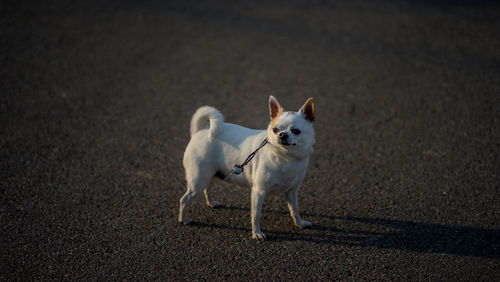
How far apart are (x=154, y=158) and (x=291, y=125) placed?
2395mm

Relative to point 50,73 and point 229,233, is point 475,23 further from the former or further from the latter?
point 50,73

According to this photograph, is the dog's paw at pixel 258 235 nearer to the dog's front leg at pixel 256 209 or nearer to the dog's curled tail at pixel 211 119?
the dog's front leg at pixel 256 209

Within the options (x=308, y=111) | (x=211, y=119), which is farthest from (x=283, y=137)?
(x=211, y=119)

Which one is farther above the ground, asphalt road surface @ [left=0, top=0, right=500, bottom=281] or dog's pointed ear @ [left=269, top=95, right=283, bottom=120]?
dog's pointed ear @ [left=269, top=95, right=283, bottom=120]

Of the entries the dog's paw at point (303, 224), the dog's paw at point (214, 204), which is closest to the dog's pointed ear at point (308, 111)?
the dog's paw at point (303, 224)

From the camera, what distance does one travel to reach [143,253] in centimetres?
339

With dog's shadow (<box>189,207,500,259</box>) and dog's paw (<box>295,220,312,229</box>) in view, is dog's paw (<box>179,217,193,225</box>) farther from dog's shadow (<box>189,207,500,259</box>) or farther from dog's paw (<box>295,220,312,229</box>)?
dog's paw (<box>295,220,312,229</box>)

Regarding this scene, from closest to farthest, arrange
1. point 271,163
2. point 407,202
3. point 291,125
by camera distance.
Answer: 1. point 291,125
2. point 271,163
3. point 407,202

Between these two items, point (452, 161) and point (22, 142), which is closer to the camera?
point (452, 161)

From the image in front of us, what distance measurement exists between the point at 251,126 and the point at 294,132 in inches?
98.3

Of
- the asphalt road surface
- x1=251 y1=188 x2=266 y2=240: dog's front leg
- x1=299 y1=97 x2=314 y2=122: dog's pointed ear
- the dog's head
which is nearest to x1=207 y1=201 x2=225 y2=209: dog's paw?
the asphalt road surface

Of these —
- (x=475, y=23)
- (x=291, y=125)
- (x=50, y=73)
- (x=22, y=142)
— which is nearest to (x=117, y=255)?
(x=291, y=125)

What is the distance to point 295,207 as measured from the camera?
3566 mm

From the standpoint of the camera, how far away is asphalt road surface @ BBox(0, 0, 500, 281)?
3.39 meters
